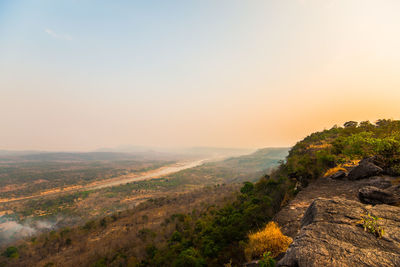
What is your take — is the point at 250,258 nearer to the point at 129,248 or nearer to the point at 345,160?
→ the point at 345,160

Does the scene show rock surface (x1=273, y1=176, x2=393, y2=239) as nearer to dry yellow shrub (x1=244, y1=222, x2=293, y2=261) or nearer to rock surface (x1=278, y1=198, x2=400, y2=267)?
dry yellow shrub (x1=244, y1=222, x2=293, y2=261)

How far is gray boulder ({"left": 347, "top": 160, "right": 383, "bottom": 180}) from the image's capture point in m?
8.08

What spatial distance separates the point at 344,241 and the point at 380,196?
3451mm

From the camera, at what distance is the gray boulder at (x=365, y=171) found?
8084 mm

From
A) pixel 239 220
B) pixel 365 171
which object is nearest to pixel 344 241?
pixel 365 171

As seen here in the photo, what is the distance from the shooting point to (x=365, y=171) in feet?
27.5

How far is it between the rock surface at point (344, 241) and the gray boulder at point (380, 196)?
3.58 feet

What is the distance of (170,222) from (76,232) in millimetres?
24562

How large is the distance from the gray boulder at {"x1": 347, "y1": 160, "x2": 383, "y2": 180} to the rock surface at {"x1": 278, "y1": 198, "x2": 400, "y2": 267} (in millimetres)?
4795

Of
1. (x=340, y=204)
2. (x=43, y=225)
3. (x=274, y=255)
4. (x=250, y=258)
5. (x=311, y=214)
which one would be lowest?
(x=43, y=225)

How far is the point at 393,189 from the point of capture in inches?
233

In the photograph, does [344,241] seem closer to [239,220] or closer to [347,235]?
[347,235]

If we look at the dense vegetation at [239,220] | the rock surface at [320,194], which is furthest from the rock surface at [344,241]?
the dense vegetation at [239,220]

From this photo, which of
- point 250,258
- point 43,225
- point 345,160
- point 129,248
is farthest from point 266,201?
Answer: point 43,225
